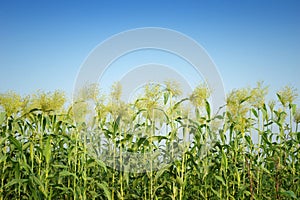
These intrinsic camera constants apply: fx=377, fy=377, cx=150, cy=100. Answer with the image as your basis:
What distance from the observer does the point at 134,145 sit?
4887mm

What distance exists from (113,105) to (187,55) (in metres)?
1.40

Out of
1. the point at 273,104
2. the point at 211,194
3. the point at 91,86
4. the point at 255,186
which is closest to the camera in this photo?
the point at 91,86

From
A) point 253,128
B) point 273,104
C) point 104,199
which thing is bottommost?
point 104,199

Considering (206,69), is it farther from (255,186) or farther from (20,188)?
(20,188)

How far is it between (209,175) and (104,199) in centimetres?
137

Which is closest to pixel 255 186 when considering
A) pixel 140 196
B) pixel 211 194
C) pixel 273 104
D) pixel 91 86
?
pixel 211 194

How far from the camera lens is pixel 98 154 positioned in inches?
193

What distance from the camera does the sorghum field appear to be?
4469 mm

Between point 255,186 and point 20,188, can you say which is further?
point 255,186

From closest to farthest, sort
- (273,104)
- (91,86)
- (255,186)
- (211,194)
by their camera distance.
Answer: (91,86) < (211,194) < (255,186) < (273,104)

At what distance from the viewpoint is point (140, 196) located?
4.69m

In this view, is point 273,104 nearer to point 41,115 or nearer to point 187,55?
point 187,55

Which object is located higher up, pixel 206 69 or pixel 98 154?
pixel 206 69

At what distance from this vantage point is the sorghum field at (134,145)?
4.47 meters
